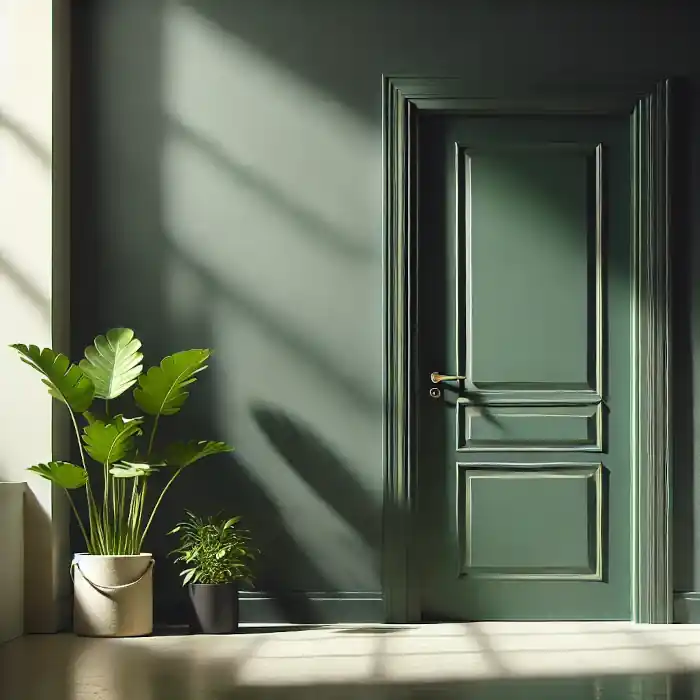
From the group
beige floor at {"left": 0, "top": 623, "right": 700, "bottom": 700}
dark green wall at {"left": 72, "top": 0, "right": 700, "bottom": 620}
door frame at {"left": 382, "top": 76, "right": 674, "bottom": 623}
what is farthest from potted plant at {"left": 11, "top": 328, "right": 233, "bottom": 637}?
door frame at {"left": 382, "top": 76, "right": 674, "bottom": 623}

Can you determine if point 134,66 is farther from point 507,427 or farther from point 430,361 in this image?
point 507,427

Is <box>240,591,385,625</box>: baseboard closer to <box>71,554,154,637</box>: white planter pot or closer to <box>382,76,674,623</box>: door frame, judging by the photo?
<box>382,76,674,623</box>: door frame

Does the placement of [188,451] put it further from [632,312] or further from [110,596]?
[632,312]

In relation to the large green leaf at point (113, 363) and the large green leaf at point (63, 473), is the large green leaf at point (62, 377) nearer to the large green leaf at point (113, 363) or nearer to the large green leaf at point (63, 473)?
the large green leaf at point (113, 363)

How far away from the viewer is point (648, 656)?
159 inches

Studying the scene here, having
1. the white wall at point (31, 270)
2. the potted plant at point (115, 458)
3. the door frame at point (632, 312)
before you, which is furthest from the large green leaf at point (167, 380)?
the door frame at point (632, 312)

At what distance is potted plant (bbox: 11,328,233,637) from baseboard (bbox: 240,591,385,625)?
0.45m

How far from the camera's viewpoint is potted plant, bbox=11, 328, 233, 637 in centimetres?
442

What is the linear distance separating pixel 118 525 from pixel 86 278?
3.51 ft

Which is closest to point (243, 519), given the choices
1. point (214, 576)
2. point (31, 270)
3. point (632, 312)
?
point (214, 576)

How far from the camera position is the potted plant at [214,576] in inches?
179

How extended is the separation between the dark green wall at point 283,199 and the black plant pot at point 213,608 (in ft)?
1.24

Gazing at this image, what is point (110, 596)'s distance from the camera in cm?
447

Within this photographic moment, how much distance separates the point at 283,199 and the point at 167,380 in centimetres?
96
